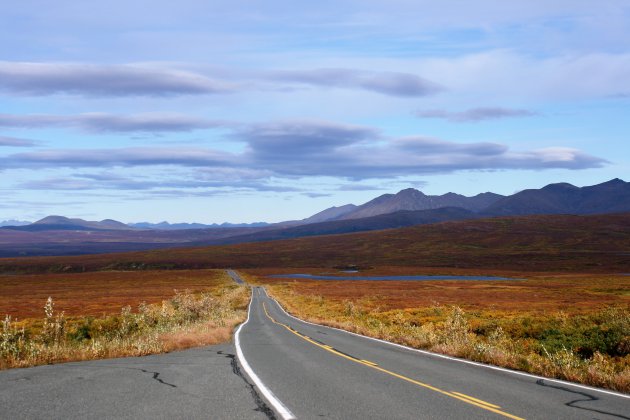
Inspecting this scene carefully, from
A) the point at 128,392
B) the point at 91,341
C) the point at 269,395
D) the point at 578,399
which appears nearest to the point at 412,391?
the point at 269,395

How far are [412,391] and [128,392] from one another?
4995 millimetres

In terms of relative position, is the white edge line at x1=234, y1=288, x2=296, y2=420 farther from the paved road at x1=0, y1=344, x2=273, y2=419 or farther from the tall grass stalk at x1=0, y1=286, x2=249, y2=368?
the tall grass stalk at x1=0, y1=286, x2=249, y2=368

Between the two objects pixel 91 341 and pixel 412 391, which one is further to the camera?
pixel 91 341

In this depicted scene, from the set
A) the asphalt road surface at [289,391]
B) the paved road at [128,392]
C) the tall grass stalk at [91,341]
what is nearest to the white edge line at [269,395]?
the asphalt road surface at [289,391]

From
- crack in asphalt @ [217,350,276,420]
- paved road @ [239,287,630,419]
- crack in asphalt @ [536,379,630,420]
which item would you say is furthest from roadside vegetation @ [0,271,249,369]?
crack in asphalt @ [536,379,630,420]

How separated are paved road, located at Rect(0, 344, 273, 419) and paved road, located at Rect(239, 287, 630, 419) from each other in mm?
829

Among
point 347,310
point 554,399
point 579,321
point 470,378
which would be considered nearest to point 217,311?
point 347,310

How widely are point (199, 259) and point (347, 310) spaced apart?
162m

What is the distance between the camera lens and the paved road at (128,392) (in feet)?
25.7

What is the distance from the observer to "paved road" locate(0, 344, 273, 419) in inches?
309

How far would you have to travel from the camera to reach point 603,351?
61.5ft

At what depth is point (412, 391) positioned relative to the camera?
9.77 m

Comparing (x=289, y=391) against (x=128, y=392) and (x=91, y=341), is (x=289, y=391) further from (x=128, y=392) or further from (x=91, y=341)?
(x=91, y=341)

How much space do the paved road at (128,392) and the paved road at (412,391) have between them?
0.83 m
